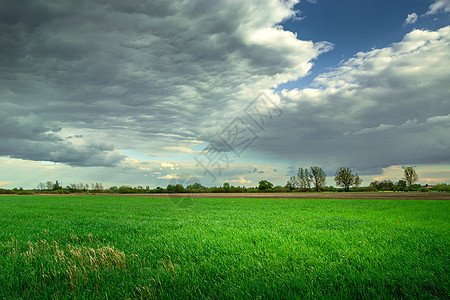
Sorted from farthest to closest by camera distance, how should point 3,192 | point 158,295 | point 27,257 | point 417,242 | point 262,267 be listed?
point 3,192, point 417,242, point 27,257, point 262,267, point 158,295

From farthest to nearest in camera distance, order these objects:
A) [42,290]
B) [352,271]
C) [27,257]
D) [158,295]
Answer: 1. [27,257]
2. [352,271]
3. [42,290]
4. [158,295]

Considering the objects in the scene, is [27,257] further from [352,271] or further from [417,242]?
[417,242]

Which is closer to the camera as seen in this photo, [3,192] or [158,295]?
[158,295]

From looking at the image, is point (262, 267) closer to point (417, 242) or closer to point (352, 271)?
point (352, 271)

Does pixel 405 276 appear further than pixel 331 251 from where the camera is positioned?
No

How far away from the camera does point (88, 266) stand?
18.4ft

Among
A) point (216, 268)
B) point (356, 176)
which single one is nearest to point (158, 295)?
point (216, 268)

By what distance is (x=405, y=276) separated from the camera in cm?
493

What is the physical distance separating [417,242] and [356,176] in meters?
129

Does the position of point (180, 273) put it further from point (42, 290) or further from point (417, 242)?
point (417, 242)

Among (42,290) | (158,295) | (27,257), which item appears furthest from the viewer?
(27,257)

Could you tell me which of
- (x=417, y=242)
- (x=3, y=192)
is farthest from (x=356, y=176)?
(x=3, y=192)

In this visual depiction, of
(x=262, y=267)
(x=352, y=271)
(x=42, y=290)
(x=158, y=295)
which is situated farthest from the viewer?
(x=262, y=267)

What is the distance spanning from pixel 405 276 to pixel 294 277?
2190 millimetres
